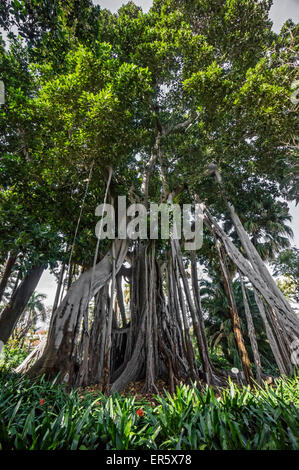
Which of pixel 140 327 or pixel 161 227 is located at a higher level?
pixel 161 227

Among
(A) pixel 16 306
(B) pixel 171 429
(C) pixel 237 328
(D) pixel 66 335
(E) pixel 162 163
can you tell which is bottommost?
(B) pixel 171 429

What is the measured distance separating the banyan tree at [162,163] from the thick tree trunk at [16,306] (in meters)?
1.31

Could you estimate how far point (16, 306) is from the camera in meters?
4.36

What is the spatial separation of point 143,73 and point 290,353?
551 cm

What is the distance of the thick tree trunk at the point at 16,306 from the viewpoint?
4.18 meters

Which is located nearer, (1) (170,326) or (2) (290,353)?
(2) (290,353)

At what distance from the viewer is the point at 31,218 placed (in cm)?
283

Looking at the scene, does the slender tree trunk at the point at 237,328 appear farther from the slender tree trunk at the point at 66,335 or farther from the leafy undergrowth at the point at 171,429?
the slender tree trunk at the point at 66,335

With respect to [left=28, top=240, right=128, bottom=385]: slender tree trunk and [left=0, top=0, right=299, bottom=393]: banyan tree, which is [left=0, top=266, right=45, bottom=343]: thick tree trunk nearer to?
[left=0, top=0, right=299, bottom=393]: banyan tree

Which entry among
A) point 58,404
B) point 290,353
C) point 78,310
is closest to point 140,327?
point 78,310

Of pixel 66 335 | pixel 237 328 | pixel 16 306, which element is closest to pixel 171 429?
pixel 66 335

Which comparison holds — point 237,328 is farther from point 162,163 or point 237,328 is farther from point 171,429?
point 162,163

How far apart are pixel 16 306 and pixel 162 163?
4537 millimetres
